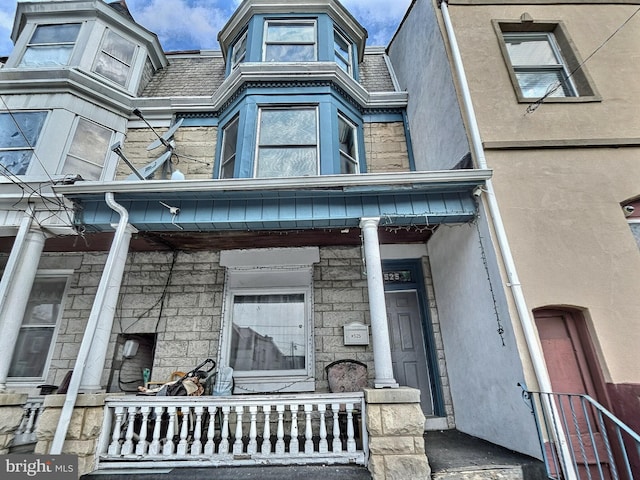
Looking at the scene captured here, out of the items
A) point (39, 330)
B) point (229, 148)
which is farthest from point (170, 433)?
point (229, 148)

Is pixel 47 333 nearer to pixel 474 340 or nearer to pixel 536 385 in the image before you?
pixel 474 340

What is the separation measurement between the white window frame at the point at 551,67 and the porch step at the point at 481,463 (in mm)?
4474

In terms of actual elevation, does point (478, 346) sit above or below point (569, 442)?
above

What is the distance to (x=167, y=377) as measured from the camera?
4875mm

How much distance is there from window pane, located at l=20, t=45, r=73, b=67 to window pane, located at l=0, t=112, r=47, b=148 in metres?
1.28

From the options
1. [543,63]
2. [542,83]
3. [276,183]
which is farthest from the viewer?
[543,63]

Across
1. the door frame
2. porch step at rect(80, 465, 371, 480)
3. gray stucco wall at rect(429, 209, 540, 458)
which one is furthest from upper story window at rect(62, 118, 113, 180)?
gray stucco wall at rect(429, 209, 540, 458)

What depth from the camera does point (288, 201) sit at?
3994 mm

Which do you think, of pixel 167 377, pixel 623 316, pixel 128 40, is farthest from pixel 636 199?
pixel 128 40

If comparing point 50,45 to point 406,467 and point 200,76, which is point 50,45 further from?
point 406,467

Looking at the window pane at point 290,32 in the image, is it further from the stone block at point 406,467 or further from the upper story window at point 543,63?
the stone block at point 406,467

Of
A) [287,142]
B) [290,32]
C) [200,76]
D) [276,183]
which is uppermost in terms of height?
[290,32]

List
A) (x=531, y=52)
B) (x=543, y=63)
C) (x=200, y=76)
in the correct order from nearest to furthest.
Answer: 1. (x=543, y=63)
2. (x=531, y=52)
3. (x=200, y=76)

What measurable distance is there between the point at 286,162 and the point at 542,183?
139 inches
